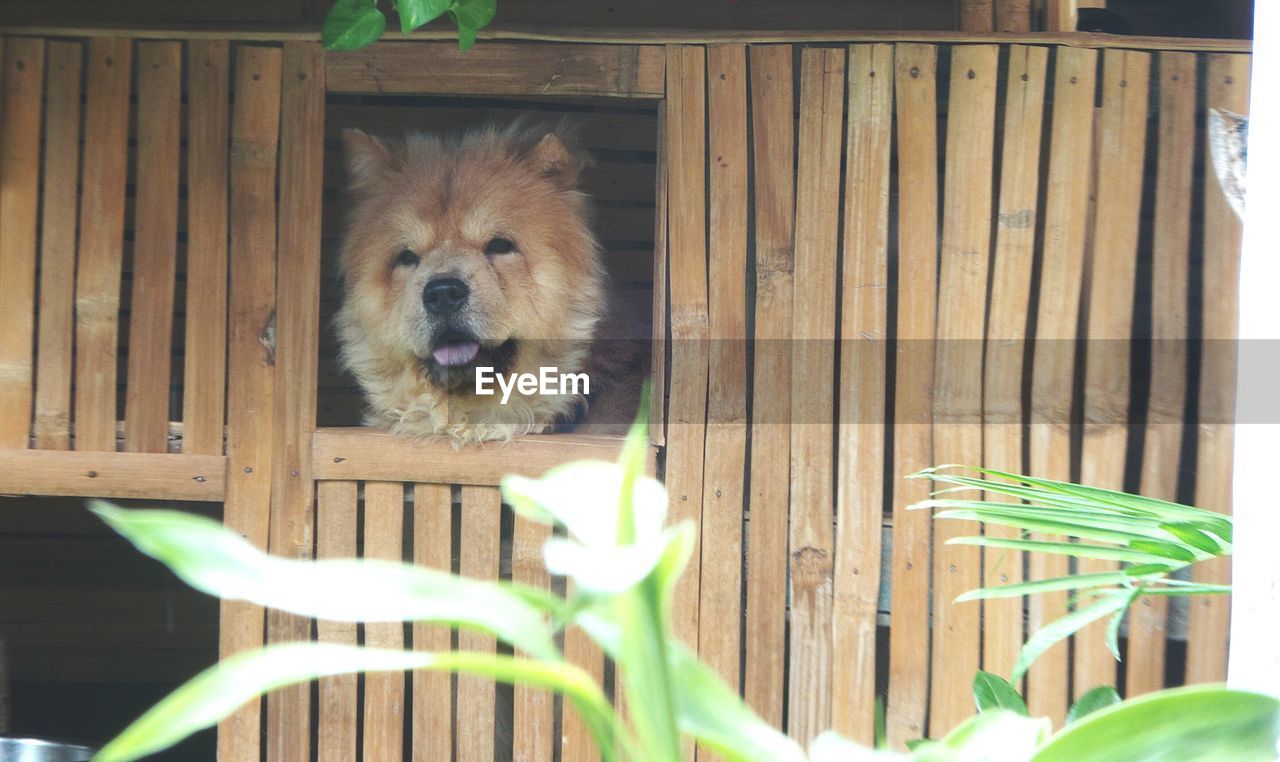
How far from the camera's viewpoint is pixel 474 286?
7.55ft

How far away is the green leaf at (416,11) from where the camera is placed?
1888mm

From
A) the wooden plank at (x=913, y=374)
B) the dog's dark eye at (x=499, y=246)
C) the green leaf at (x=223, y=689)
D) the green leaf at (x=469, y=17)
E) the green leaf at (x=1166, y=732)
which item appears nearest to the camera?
the green leaf at (x=223, y=689)

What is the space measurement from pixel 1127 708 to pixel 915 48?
1997 millimetres

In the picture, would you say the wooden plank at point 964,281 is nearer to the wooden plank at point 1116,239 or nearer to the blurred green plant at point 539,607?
the wooden plank at point 1116,239

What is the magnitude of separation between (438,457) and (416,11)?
3.07 ft

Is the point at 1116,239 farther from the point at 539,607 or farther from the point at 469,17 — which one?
the point at 539,607

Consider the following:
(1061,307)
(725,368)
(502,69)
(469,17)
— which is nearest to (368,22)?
(469,17)

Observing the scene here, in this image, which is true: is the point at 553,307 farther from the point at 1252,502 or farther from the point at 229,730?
the point at 1252,502

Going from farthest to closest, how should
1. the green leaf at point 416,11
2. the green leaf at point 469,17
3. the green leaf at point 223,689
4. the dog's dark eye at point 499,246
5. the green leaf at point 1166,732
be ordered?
the dog's dark eye at point 499,246
the green leaf at point 469,17
the green leaf at point 416,11
the green leaf at point 1166,732
the green leaf at point 223,689

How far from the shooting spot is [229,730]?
2.24m

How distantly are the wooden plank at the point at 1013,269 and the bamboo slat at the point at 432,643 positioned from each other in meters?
1.19

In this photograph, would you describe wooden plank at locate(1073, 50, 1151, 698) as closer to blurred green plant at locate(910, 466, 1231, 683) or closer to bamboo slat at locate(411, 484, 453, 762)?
blurred green plant at locate(910, 466, 1231, 683)

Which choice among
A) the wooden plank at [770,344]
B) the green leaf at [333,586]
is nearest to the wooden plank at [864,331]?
the wooden plank at [770,344]

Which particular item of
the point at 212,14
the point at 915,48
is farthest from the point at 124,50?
the point at 915,48
